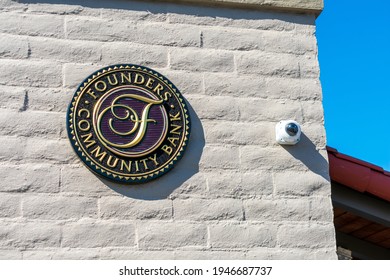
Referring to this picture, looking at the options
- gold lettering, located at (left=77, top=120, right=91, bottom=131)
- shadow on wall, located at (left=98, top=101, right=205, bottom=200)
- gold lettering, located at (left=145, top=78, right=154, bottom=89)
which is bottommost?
shadow on wall, located at (left=98, top=101, right=205, bottom=200)

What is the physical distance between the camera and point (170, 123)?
5.48m

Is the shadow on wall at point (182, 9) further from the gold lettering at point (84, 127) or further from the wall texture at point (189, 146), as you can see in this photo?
the gold lettering at point (84, 127)

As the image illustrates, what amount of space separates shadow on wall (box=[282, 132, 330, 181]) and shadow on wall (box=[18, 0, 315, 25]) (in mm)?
941

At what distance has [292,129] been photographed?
564 cm

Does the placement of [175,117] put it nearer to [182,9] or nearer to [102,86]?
[102,86]

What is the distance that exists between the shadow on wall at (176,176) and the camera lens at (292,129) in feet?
1.93

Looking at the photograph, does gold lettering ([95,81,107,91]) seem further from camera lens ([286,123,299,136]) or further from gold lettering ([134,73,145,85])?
camera lens ([286,123,299,136])

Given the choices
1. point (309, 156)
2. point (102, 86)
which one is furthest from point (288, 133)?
point (102, 86)

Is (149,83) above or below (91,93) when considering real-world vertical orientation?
above

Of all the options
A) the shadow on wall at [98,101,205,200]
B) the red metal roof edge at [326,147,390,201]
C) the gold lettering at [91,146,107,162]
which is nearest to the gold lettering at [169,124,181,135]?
the shadow on wall at [98,101,205,200]

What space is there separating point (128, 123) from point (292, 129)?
1136 millimetres

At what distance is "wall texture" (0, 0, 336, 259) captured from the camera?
514cm
